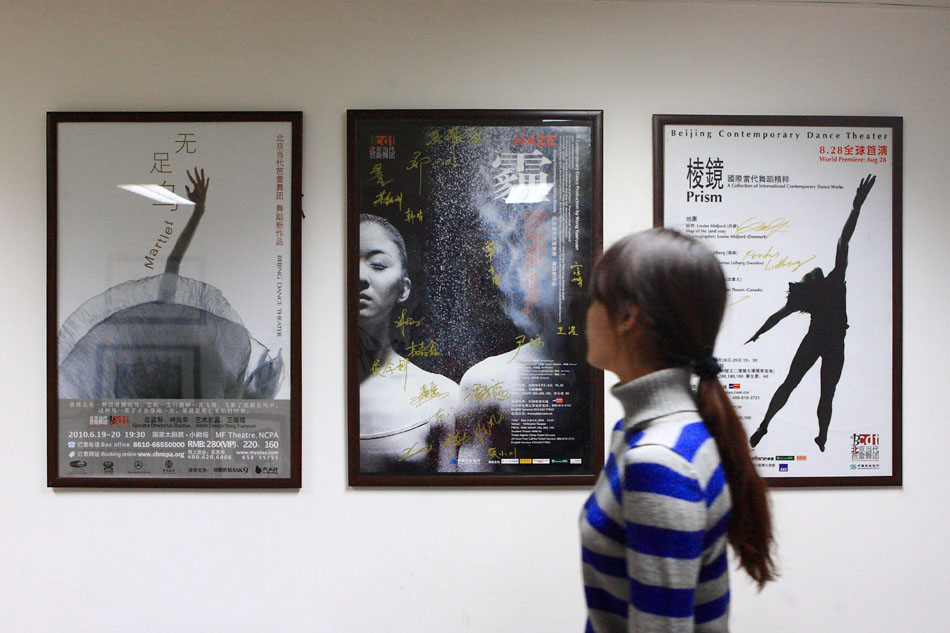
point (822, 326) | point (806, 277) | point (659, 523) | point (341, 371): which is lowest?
point (659, 523)

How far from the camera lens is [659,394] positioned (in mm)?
815

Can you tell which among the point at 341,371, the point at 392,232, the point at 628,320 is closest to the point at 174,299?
the point at 341,371

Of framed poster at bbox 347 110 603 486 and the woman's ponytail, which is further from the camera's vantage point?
framed poster at bbox 347 110 603 486

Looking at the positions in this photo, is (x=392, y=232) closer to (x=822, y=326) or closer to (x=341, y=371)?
(x=341, y=371)

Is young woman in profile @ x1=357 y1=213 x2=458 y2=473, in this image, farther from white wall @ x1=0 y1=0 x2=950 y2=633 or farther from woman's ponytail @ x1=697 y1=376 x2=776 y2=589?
woman's ponytail @ x1=697 y1=376 x2=776 y2=589

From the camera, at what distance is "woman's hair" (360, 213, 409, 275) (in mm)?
1702

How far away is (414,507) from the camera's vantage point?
171 centimetres

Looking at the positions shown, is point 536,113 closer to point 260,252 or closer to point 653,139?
point 653,139

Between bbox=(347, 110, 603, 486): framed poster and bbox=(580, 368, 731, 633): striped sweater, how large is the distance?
811 mm

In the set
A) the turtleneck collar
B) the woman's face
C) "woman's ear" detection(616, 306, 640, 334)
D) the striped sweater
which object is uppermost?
the woman's face

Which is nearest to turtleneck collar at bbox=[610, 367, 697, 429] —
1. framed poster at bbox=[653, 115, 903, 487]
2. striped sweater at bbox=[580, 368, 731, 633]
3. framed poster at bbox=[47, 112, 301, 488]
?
striped sweater at bbox=[580, 368, 731, 633]

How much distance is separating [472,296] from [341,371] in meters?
0.45

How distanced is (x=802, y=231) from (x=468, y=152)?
103cm

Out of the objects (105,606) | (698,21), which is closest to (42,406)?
(105,606)
